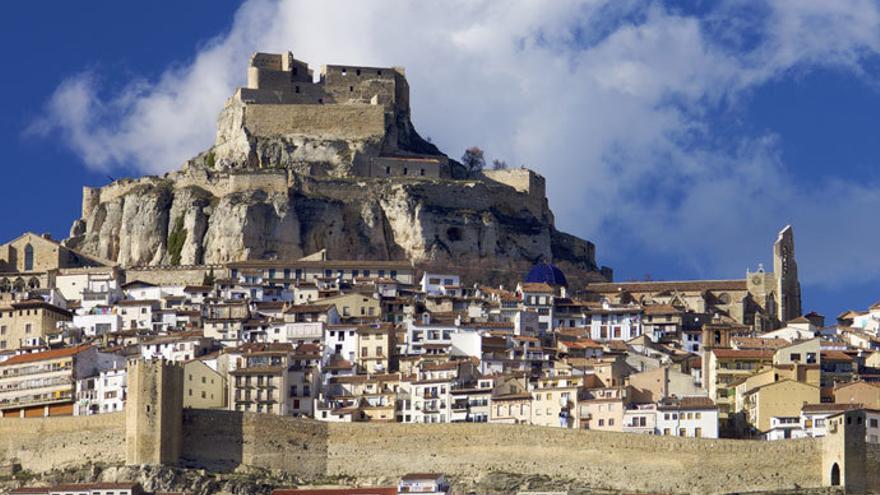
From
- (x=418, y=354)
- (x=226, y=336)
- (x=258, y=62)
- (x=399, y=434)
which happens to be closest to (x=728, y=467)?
(x=399, y=434)

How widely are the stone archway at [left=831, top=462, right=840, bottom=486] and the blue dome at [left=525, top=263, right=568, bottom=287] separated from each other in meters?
25.1

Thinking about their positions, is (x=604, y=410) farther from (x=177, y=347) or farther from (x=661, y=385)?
(x=177, y=347)

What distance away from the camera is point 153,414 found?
261ft

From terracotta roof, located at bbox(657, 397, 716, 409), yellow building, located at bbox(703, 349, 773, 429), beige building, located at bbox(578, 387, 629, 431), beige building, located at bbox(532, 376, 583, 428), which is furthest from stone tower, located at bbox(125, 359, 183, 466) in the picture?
yellow building, located at bbox(703, 349, 773, 429)

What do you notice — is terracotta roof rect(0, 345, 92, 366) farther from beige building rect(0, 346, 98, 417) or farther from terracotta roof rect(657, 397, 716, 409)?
terracotta roof rect(657, 397, 716, 409)

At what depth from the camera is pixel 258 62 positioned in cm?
10744

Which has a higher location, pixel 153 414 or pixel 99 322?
pixel 99 322

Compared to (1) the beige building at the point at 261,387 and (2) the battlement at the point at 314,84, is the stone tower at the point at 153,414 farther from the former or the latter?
(2) the battlement at the point at 314,84

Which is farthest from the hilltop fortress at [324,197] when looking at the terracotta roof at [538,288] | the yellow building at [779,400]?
the yellow building at [779,400]

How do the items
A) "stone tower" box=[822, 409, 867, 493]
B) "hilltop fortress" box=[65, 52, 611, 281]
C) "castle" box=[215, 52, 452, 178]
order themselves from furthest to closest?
"castle" box=[215, 52, 452, 178], "hilltop fortress" box=[65, 52, 611, 281], "stone tower" box=[822, 409, 867, 493]

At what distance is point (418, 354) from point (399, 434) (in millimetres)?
9596

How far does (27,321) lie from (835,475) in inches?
1288

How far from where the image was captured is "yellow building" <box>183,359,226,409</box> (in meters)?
82.8

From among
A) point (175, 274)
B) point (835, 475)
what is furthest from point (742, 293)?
point (835, 475)
